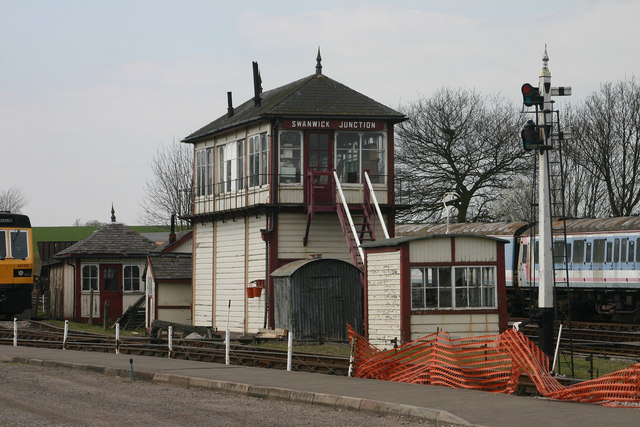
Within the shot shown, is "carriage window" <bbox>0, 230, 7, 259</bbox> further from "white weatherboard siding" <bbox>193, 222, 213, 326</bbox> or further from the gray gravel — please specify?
the gray gravel

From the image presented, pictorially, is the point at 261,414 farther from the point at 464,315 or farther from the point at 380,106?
the point at 380,106

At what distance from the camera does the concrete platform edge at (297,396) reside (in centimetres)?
1256

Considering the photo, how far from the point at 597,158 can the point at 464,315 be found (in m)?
32.3

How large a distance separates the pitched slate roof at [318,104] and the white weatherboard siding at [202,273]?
402 centimetres

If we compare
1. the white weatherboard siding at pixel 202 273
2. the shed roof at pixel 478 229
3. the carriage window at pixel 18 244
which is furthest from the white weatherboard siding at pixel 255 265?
the shed roof at pixel 478 229

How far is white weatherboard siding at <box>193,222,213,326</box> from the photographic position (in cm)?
3669

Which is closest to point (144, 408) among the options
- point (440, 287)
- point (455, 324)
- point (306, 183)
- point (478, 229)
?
point (440, 287)

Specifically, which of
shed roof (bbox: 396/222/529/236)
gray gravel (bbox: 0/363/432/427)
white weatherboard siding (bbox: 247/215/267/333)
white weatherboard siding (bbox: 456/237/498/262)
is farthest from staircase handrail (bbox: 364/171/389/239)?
gray gravel (bbox: 0/363/432/427)

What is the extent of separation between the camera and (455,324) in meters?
24.0

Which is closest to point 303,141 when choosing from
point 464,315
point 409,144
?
point 464,315

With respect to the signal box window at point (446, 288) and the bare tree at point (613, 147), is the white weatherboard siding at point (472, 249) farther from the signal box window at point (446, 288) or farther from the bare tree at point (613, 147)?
the bare tree at point (613, 147)

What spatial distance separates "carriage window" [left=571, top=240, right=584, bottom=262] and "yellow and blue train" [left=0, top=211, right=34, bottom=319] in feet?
62.0

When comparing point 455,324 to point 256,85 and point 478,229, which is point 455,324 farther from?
point 478,229

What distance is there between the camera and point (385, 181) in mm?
32969
